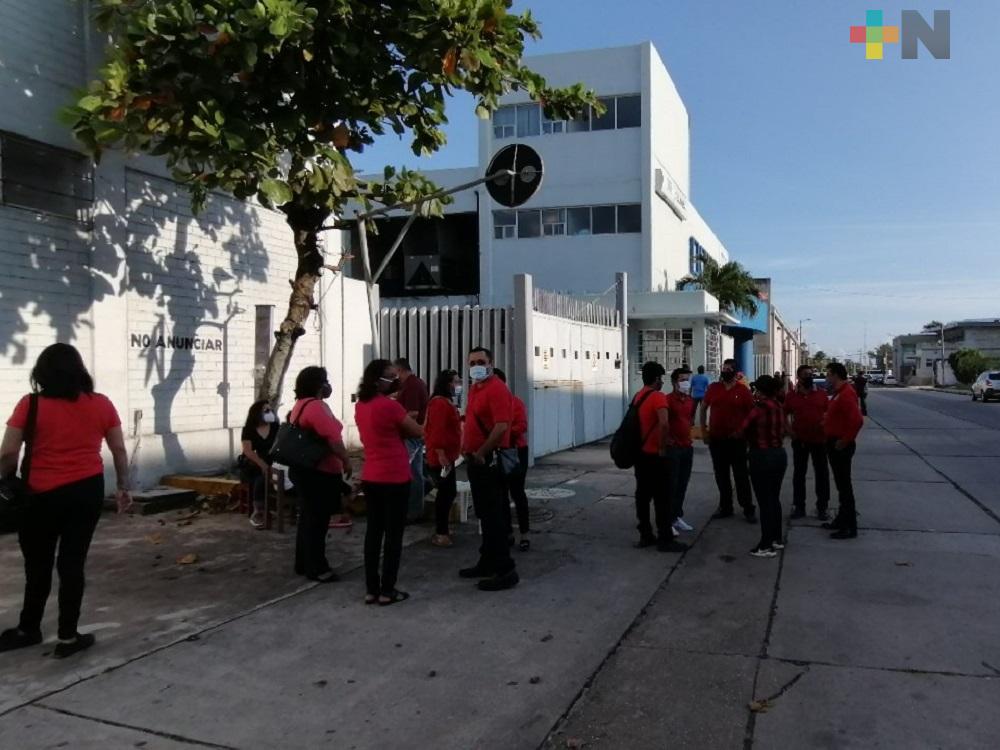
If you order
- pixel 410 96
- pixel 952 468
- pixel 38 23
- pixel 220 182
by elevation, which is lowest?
pixel 952 468

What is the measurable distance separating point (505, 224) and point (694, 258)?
10477 millimetres

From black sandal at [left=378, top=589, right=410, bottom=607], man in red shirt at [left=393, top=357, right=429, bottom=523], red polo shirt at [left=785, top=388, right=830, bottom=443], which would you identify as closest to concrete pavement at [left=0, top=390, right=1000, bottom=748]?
black sandal at [left=378, top=589, right=410, bottom=607]

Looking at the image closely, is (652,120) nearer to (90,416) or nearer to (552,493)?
(552,493)

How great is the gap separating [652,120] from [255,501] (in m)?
23.9

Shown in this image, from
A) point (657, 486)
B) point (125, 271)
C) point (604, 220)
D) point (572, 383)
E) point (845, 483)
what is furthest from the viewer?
point (604, 220)

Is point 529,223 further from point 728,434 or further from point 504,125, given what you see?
point 728,434

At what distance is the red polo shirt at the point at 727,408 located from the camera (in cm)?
896

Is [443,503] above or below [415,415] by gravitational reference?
below

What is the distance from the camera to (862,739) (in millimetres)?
3730

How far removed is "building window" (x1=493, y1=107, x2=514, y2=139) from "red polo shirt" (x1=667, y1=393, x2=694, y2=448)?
2351 cm

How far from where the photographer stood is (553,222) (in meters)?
29.9

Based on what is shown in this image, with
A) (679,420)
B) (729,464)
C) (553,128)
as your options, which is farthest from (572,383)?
(553,128)

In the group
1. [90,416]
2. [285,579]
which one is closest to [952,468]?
[285,579]

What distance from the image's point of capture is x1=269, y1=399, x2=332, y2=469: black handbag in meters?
6.25
